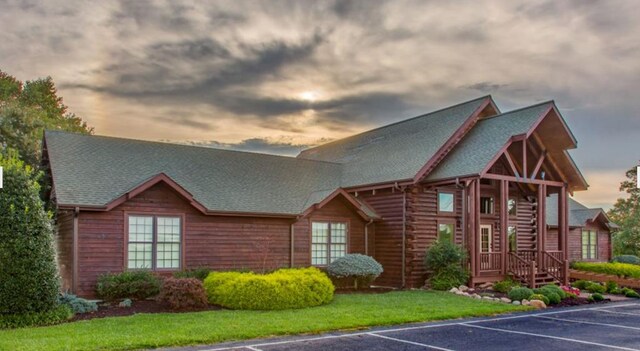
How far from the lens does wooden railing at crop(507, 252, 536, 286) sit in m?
22.4

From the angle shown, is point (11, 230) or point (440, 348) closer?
point (440, 348)

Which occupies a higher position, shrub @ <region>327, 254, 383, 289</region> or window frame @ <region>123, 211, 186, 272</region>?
window frame @ <region>123, 211, 186, 272</region>

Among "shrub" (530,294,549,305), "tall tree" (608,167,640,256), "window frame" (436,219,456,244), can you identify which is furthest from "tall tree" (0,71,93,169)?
"tall tree" (608,167,640,256)

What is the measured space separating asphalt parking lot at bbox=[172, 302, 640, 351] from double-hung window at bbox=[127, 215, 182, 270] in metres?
9.10

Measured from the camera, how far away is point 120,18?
18.5 metres

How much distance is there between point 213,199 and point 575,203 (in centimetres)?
3099

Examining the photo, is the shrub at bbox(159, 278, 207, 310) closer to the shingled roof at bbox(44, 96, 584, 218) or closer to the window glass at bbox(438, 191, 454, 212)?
the shingled roof at bbox(44, 96, 584, 218)

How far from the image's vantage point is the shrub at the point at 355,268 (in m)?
21.6

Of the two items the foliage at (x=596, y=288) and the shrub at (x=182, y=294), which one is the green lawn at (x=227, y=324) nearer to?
the shrub at (x=182, y=294)

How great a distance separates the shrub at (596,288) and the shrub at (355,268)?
29.8ft

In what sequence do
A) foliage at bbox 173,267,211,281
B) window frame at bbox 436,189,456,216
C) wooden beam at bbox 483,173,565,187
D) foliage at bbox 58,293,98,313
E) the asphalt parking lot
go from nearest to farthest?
1. the asphalt parking lot
2. foliage at bbox 58,293,98,313
3. foliage at bbox 173,267,211,281
4. wooden beam at bbox 483,173,565,187
5. window frame at bbox 436,189,456,216

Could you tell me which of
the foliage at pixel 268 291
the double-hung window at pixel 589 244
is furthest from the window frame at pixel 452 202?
the double-hung window at pixel 589 244

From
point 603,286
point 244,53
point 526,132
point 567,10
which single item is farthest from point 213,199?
point 603,286

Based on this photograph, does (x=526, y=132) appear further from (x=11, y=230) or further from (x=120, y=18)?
(x=11, y=230)
